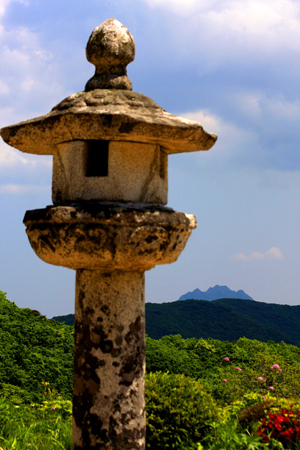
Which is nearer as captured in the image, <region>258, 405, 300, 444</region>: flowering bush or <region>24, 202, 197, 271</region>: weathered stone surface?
→ <region>24, 202, 197, 271</region>: weathered stone surface

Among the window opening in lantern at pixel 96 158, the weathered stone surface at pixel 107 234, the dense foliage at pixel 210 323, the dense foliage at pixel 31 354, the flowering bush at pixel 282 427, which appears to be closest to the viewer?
the weathered stone surface at pixel 107 234

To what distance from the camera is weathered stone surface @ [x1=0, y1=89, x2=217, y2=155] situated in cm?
346

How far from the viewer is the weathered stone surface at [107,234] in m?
3.37

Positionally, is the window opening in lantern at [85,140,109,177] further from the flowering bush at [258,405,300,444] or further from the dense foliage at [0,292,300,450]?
the flowering bush at [258,405,300,444]

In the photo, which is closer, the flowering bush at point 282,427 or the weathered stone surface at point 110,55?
the weathered stone surface at point 110,55

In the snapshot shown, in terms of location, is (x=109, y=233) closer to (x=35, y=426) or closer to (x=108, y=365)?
(x=108, y=365)

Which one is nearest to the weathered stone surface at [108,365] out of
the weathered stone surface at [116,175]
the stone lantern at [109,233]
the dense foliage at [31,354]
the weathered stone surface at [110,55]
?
the stone lantern at [109,233]

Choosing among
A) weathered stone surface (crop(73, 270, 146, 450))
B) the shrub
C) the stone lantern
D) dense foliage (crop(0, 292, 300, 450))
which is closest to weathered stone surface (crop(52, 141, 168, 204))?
the stone lantern

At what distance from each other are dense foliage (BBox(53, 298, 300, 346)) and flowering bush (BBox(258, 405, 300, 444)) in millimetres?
10579

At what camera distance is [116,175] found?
362 centimetres

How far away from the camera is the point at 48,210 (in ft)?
11.6

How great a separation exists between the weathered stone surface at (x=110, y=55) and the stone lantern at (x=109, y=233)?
261mm

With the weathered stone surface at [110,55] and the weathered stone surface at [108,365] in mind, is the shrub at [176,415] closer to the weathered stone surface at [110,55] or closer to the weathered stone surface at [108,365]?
the weathered stone surface at [108,365]

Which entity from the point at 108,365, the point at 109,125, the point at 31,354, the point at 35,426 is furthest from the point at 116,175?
the point at 31,354
